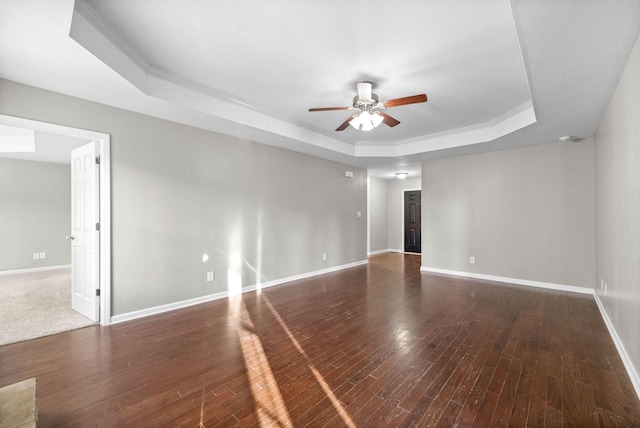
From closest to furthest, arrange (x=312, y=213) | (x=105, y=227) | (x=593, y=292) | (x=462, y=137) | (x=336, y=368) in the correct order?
(x=336, y=368) → (x=105, y=227) → (x=593, y=292) → (x=462, y=137) → (x=312, y=213)

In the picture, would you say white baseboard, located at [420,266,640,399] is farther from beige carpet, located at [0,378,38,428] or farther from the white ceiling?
beige carpet, located at [0,378,38,428]

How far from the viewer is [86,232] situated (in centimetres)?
341

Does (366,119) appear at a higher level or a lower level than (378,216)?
higher

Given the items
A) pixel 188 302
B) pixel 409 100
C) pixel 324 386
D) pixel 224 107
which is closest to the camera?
pixel 324 386

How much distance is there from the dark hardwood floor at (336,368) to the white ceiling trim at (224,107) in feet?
8.25

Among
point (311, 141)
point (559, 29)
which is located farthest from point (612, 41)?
point (311, 141)

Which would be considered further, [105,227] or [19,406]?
[105,227]

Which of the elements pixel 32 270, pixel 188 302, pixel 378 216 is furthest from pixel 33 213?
pixel 378 216

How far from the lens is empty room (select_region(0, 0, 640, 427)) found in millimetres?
1978

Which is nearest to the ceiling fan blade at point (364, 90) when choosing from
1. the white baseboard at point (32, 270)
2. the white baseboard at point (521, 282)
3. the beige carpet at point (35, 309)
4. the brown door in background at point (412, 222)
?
the beige carpet at point (35, 309)

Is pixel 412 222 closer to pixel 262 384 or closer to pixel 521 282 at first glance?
pixel 521 282

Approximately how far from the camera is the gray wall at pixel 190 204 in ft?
10.9

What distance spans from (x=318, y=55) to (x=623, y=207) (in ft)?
10.1

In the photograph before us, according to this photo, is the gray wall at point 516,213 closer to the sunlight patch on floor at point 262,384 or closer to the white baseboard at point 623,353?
the white baseboard at point 623,353
